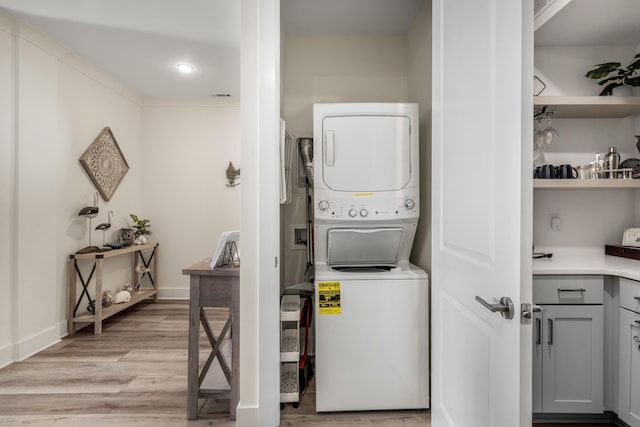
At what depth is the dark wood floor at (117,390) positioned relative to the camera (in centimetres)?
190

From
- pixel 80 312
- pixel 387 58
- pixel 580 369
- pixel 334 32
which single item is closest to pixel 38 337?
pixel 80 312

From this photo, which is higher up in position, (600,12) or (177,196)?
(600,12)

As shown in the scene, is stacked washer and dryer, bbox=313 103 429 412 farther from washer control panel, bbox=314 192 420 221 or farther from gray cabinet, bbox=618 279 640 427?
gray cabinet, bbox=618 279 640 427

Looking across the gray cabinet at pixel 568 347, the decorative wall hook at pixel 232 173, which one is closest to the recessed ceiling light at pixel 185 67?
the decorative wall hook at pixel 232 173

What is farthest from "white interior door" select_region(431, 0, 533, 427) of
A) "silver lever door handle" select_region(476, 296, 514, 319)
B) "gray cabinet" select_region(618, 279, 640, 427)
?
"gray cabinet" select_region(618, 279, 640, 427)

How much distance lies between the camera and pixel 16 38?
2.59 m

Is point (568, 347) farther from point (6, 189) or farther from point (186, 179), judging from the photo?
point (186, 179)

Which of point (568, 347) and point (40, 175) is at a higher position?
point (40, 175)

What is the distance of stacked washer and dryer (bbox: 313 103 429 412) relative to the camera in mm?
1914

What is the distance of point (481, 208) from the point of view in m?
1.15

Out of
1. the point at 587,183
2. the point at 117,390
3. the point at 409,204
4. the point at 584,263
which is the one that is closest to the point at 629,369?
the point at 584,263

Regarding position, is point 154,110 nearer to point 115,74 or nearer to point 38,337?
point 115,74

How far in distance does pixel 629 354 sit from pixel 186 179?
434 cm

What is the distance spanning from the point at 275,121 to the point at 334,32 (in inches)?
49.1
